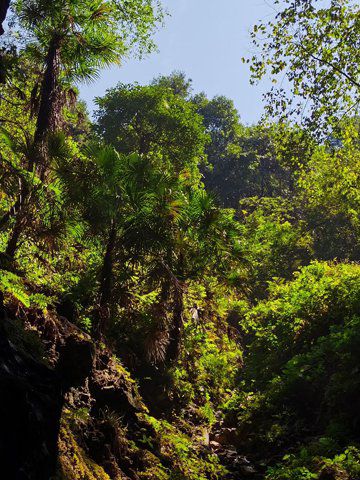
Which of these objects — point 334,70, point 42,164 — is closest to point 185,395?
point 42,164

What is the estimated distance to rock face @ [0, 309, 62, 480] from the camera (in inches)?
126

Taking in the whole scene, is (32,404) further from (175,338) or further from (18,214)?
(175,338)

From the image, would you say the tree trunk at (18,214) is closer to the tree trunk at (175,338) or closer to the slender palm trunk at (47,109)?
the slender palm trunk at (47,109)

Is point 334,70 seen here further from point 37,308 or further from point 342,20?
point 37,308

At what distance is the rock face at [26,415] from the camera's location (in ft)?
10.5

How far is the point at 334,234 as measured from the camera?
85.8 ft

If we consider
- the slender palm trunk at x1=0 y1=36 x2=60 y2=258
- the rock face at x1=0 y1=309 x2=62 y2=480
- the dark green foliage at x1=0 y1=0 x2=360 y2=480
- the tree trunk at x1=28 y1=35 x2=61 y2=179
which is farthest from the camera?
the tree trunk at x1=28 y1=35 x2=61 y2=179

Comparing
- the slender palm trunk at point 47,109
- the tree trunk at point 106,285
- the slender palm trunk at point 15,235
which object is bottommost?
the tree trunk at point 106,285

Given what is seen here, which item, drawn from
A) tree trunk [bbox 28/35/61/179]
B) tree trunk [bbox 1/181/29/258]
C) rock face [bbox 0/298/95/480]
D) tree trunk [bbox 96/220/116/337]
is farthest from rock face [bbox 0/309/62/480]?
tree trunk [bbox 28/35/61/179]

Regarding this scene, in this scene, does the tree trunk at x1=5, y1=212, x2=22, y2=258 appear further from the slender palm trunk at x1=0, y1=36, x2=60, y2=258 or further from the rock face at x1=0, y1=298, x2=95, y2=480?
the rock face at x1=0, y1=298, x2=95, y2=480

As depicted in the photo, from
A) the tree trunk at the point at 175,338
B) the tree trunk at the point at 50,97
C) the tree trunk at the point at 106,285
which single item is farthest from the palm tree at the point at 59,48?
the tree trunk at the point at 175,338

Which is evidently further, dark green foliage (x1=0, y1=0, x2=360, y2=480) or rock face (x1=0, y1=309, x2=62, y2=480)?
dark green foliage (x1=0, y1=0, x2=360, y2=480)

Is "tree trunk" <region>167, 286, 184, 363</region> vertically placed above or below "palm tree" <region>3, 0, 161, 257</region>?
below

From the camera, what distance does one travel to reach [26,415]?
11.5ft
